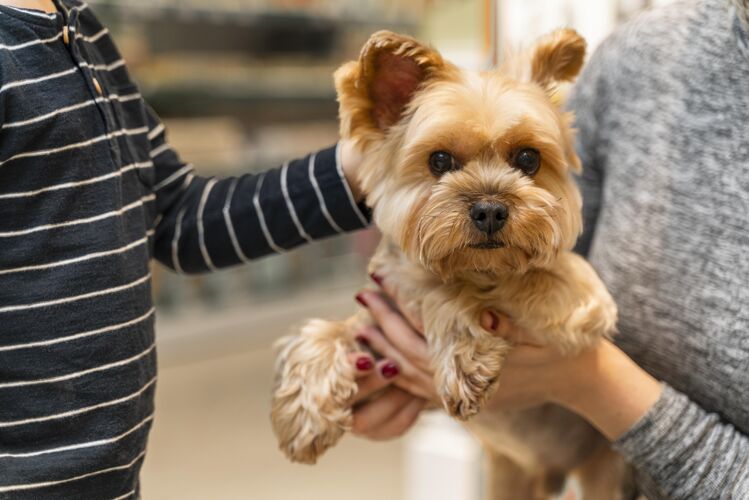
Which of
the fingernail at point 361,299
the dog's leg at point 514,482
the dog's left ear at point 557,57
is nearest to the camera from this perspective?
the dog's left ear at point 557,57

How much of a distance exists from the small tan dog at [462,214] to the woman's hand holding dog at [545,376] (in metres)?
0.02

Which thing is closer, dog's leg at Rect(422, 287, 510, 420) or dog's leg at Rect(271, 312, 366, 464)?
dog's leg at Rect(422, 287, 510, 420)

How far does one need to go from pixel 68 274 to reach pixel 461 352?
0.49 metres

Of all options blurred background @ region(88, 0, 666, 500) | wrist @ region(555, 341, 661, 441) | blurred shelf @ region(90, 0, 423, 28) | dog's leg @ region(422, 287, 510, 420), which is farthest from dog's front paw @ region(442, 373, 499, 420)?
blurred shelf @ region(90, 0, 423, 28)

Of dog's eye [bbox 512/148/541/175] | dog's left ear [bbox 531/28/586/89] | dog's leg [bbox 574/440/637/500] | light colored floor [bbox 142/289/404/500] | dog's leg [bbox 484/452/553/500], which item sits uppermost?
dog's left ear [bbox 531/28/586/89]

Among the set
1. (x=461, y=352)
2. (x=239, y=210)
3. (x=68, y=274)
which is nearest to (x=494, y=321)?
(x=461, y=352)

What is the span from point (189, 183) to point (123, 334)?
32cm

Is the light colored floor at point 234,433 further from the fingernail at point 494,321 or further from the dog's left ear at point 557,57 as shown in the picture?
the dog's left ear at point 557,57

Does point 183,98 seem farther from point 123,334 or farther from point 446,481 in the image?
point 123,334

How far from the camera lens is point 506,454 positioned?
4.33ft

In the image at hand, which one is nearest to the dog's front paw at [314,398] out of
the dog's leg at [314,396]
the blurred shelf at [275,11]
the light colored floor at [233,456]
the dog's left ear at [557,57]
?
the dog's leg at [314,396]

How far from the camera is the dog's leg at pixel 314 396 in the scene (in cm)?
110

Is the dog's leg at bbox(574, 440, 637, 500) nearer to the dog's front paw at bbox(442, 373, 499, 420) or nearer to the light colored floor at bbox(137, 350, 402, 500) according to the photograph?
the dog's front paw at bbox(442, 373, 499, 420)

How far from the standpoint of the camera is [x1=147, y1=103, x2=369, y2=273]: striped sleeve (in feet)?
3.56
